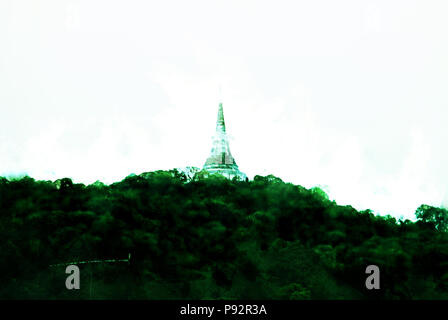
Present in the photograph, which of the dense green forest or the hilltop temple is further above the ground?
the hilltop temple

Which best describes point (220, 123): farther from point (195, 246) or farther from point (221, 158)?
point (195, 246)

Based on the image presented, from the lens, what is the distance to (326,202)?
60.4 meters

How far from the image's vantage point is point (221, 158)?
83688 millimetres

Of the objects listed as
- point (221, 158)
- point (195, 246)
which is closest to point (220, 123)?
point (221, 158)

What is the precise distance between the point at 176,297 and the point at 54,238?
275 inches

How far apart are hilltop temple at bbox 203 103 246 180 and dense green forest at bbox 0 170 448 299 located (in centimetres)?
2321

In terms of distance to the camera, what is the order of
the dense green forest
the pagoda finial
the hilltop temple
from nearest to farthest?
the dense green forest, the hilltop temple, the pagoda finial

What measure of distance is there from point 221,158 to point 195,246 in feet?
117

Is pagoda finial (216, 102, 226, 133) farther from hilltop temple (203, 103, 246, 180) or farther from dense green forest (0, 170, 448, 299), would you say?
dense green forest (0, 170, 448, 299)

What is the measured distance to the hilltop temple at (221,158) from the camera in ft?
269

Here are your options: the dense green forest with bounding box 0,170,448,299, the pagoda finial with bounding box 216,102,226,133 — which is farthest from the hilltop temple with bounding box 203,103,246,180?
the dense green forest with bounding box 0,170,448,299

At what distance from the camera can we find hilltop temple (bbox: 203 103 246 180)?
82062 mm

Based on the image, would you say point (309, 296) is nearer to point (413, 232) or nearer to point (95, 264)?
point (95, 264)
